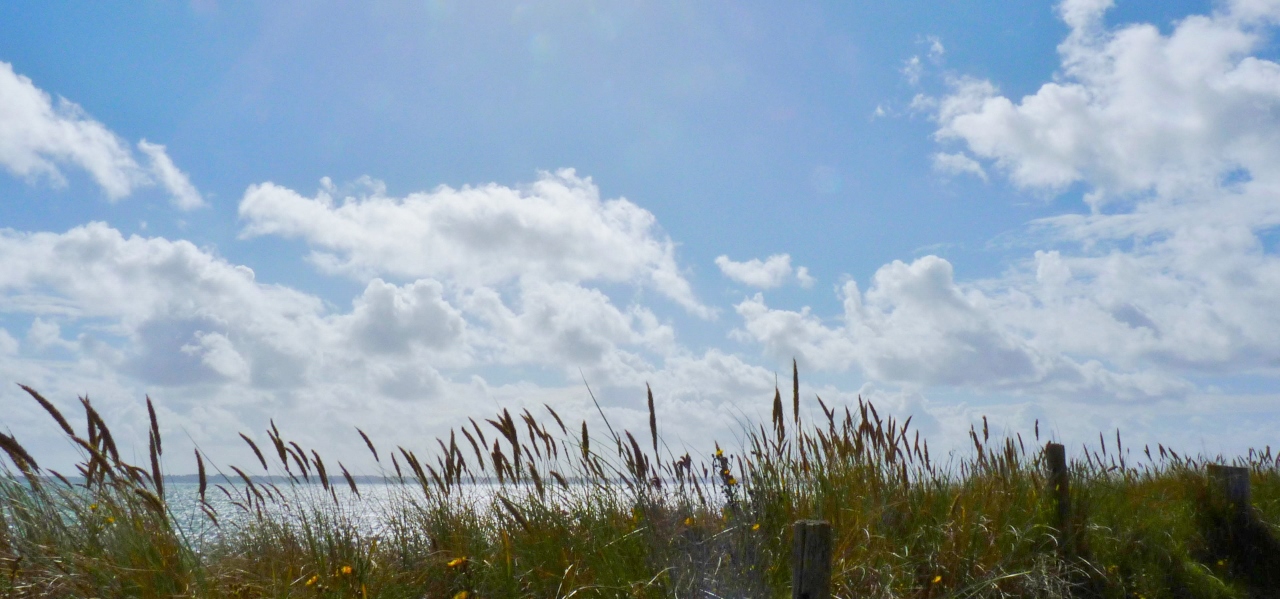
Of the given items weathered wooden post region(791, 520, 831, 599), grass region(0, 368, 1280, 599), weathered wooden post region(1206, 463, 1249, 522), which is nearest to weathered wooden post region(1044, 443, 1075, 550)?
grass region(0, 368, 1280, 599)

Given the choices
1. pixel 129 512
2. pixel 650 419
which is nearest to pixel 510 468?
pixel 650 419

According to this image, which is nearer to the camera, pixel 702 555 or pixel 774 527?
pixel 702 555

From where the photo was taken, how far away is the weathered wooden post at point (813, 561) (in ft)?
10.3

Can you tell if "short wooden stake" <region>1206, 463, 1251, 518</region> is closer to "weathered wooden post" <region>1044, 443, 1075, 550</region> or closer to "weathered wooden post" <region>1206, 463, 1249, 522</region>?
"weathered wooden post" <region>1206, 463, 1249, 522</region>

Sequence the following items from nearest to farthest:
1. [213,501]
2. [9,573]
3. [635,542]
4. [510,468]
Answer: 1. [9,573]
2. [635,542]
3. [213,501]
4. [510,468]

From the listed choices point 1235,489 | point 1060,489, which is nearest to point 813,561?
point 1060,489

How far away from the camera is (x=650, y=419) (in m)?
4.97

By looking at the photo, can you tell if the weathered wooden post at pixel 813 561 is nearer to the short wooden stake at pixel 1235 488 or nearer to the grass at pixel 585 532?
the grass at pixel 585 532

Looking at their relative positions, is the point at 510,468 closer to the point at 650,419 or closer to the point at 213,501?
the point at 650,419

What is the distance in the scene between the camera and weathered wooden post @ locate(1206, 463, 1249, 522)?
696cm

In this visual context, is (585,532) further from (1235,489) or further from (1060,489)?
(1235,489)

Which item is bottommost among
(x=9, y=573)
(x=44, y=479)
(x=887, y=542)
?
(x=887, y=542)

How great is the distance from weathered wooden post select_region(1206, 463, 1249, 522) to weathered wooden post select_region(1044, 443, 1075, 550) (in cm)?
183

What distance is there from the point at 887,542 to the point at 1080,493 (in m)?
2.20
